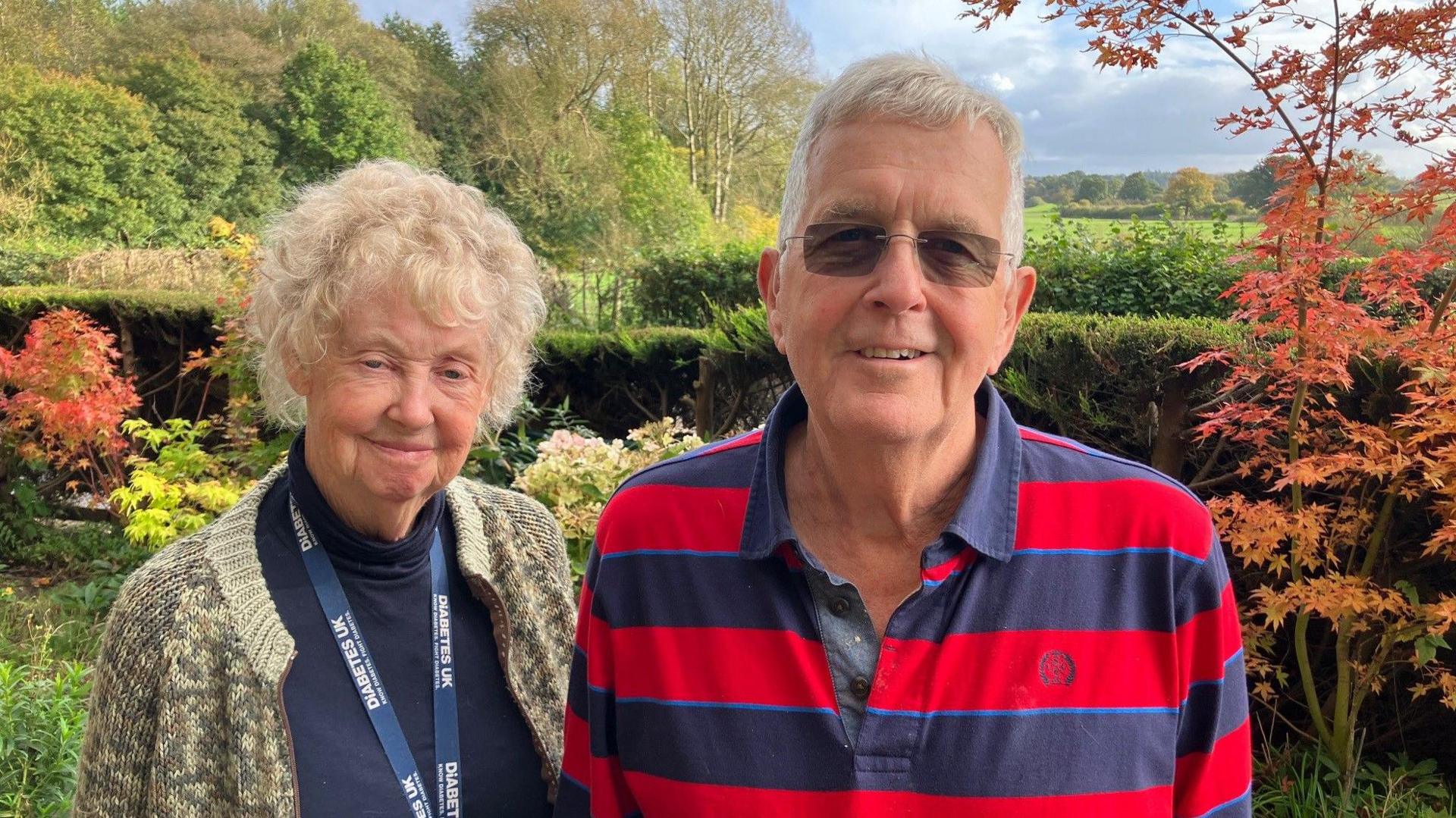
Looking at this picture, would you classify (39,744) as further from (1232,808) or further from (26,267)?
(26,267)

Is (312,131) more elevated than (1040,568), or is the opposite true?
(312,131)

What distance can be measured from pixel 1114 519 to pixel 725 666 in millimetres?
626

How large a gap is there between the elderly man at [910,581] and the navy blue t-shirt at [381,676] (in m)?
0.43

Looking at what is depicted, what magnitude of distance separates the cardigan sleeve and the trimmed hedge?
10.1 feet

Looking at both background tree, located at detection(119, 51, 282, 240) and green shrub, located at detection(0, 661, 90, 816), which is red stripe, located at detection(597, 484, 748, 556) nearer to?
green shrub, located at detection(0, 661, 90, 816)

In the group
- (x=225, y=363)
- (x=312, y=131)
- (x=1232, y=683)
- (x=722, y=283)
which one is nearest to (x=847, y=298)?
(x=1232, y=683)

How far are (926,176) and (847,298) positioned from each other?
220 millimetres

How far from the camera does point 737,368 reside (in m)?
6.32

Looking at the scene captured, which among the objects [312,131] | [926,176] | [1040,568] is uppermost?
[312,131]

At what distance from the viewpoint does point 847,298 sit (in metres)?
1.52

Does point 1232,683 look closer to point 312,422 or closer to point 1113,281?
point 312,422

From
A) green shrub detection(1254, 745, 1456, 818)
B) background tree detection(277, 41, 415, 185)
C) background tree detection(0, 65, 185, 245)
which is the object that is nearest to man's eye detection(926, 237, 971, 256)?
green shrub detection(1254, 745, 1456, 818)

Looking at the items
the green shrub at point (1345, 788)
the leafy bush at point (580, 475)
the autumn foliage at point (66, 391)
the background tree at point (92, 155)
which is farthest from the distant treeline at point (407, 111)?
the green shrub at point (1345, 788)

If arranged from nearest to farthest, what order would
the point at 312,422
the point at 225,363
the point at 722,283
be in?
the point at 312,422
the point at 225,363
the point at 722,283
